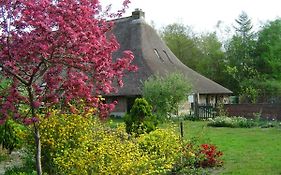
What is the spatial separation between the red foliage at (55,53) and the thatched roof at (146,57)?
24.8 metres

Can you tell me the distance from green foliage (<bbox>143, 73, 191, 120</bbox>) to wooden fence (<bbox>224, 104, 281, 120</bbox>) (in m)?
3.43

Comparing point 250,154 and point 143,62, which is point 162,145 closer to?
point 250,154

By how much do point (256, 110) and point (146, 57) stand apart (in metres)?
10.9

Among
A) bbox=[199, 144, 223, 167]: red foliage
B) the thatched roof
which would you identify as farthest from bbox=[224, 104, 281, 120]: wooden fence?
bbox=[199, 144, 223, 167]: red foliage

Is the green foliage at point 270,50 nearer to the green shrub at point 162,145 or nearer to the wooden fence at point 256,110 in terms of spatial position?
the wooden fence at point 256,110

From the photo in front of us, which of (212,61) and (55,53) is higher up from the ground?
(212,61)

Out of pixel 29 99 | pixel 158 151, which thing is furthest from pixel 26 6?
pixel 158 151

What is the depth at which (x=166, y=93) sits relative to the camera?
85.1 ft

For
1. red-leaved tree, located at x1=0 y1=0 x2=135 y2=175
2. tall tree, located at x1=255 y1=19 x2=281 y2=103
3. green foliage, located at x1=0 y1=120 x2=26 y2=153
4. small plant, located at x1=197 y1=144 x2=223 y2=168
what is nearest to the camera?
red-leaved tree, located at x1=0 y1=0 x2=135 y2=175

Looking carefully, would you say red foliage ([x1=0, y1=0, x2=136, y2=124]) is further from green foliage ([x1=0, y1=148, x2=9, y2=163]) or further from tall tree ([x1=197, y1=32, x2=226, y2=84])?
tall tree ([x1=197, y1=32, x2=226, y2=84])

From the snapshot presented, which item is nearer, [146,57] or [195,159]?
[195,159]

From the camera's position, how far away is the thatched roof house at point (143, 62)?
32062mm

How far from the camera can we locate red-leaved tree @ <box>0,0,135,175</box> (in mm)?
5648

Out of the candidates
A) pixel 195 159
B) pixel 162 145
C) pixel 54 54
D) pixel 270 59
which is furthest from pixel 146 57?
pixel 54 54
